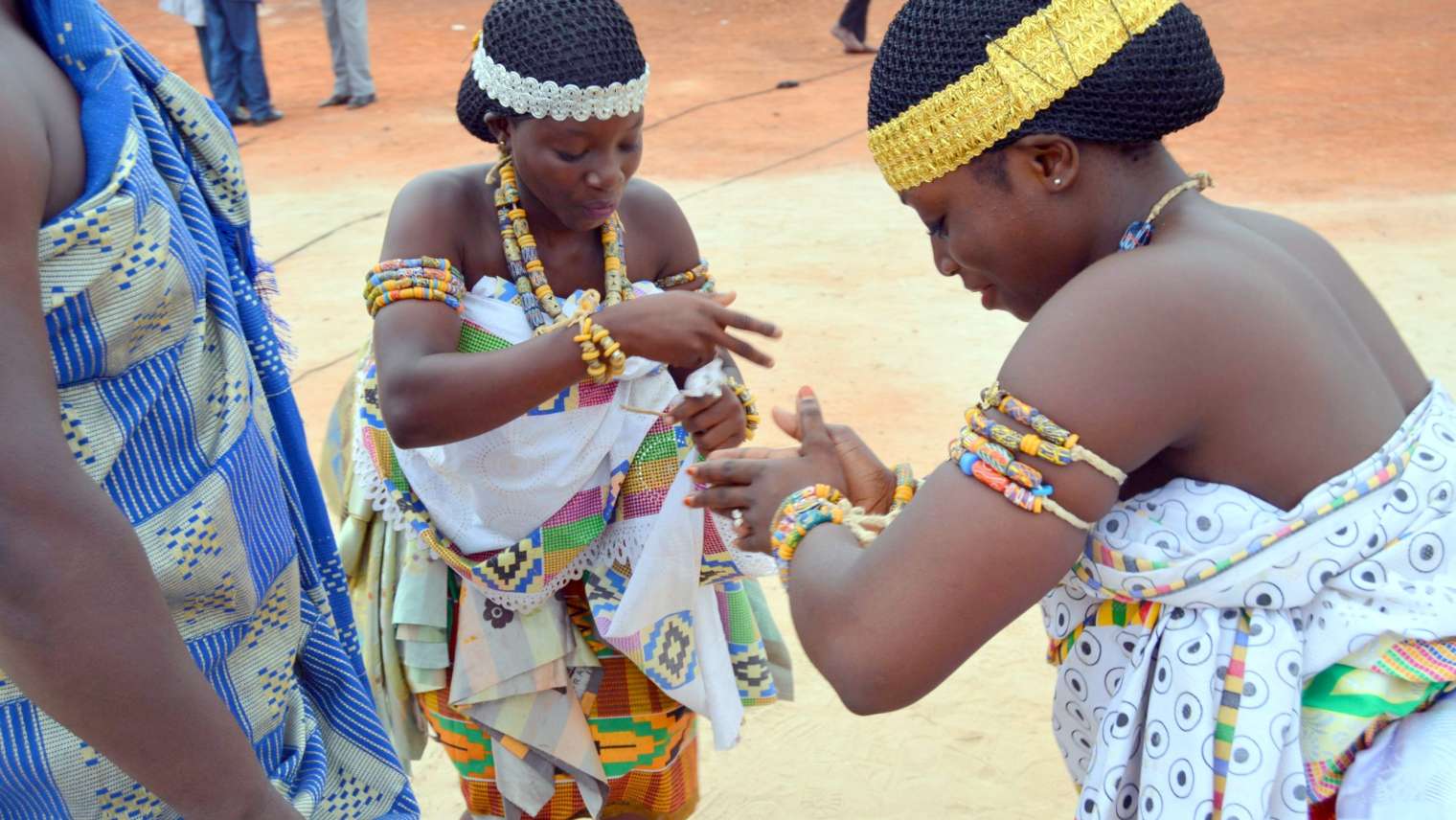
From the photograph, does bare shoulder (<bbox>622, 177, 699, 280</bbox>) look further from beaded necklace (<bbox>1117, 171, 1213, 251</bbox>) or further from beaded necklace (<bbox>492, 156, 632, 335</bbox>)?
beaded necklace (<bbox>1117, 171, 1213, 251</bbox>)

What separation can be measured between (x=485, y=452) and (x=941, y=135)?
1.26 m

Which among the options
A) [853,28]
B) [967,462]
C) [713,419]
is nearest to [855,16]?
[853,28]

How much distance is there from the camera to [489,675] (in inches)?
112

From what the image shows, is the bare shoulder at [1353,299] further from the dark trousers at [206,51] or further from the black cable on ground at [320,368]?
the dark trousers at [206,51]

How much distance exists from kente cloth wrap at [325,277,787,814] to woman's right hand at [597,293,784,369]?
0.26m

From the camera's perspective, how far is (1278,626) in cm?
169

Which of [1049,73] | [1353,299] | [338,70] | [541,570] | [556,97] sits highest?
[1049,73]

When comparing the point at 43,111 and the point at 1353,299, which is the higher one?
the point at 43,111

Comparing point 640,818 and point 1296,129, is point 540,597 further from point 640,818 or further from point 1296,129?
point 1296,129

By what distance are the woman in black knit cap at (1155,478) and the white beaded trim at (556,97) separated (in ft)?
2.78

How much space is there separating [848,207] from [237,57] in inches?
259

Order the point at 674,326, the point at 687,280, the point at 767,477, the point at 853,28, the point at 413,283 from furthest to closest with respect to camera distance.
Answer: the point at 853,28
the point at 687,280
the point at 413,283
the point at 674,326
the point at 767,477

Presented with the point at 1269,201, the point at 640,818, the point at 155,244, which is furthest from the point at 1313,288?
the point at 1269,201

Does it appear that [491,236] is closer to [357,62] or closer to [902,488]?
[902,488]
